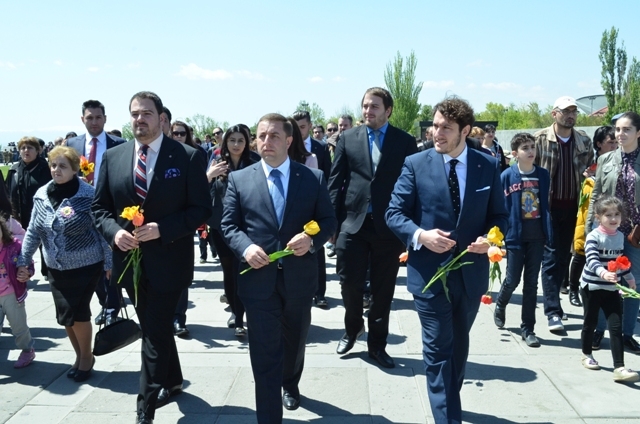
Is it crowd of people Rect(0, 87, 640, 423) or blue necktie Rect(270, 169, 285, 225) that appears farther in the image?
blue necktie Rect(270, 169, 285, 225)

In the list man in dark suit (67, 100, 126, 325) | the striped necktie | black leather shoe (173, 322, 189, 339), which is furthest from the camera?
man in dark suit (67, 100, 126, 325)

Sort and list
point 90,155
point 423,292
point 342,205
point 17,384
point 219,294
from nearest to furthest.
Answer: point 423,292 < point 17,384 < point 342,205 < point 90,155 < point 219,294

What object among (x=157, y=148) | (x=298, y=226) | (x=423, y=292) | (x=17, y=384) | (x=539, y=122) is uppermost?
(x=539, y=122)

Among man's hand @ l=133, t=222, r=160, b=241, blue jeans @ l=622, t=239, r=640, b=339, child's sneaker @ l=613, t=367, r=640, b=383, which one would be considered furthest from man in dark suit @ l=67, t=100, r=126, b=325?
blue jeans @ l=622, t=239, r=640, b=339

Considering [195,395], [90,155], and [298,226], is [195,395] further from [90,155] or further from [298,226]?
[90,155]

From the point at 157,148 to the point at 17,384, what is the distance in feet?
8.43

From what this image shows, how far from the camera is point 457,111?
3.78 m

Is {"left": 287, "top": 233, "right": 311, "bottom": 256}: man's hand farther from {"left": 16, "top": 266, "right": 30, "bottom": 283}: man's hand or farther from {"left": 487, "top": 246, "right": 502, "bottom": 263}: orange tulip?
{"left": 16, "top": 266, "right": 30, "bottom": 283}: man's hand

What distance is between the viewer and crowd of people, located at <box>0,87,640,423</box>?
383 cm

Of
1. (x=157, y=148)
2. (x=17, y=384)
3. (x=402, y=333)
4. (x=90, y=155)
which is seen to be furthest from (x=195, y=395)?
(x=90, y=155)

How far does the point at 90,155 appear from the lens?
664 centimetres

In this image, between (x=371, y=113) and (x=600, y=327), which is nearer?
(x=371, y=113)

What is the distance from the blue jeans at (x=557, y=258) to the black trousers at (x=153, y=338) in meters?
A: 4.20

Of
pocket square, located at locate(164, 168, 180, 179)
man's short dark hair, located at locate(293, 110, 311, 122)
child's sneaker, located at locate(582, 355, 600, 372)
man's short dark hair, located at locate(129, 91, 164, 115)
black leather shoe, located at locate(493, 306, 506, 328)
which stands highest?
man's short dark hair, located at locate(293, 110, 311, 122)
